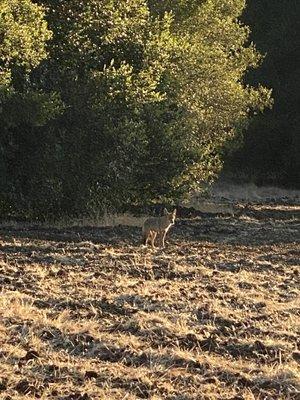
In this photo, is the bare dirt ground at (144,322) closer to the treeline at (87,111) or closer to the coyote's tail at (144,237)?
the coyote's tail at (144,237)

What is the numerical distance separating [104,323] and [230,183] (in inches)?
1415

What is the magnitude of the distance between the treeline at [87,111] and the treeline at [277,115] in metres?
19.6

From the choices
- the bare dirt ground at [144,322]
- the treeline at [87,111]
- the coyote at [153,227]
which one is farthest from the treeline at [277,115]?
the bare dirt ground at [144,322]

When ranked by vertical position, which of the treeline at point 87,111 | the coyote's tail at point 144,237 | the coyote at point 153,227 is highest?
the treeline at point 87,111

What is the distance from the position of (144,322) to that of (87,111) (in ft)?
40.9

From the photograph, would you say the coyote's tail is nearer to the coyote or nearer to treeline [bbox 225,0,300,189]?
the coyote

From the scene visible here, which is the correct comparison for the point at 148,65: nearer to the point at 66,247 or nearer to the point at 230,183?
the point at 66,247

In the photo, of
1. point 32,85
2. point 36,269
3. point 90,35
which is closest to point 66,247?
point 36,269

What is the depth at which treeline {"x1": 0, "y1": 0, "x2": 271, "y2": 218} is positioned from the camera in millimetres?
19297

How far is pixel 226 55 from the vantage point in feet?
97.3

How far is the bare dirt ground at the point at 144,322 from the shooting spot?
23.1 ft

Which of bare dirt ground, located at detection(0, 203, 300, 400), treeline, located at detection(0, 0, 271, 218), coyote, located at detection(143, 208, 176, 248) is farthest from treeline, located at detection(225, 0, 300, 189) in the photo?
bare dirt ground, located at detection(0, 203, 300, 400)

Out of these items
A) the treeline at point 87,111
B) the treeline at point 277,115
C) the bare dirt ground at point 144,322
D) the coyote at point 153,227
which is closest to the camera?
the bare dirt ground at point 144,322

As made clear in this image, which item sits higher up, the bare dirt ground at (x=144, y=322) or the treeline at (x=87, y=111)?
the treeline at (x=87, y=111)
